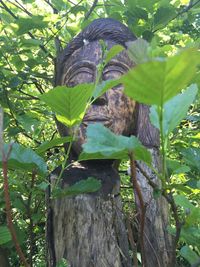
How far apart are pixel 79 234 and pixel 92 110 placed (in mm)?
366

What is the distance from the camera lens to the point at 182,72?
0.32 m

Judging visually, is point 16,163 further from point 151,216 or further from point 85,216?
point 151,216

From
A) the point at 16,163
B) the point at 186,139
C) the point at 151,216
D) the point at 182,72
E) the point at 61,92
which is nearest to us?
the point at 182,72

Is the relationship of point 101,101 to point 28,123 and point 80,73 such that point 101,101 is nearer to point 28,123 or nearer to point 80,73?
point 80,73

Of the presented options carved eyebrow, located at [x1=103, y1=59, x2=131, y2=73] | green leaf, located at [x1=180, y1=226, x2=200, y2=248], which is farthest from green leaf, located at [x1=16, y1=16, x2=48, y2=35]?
green leaf, located at [x1=180, y1=226, x2=200, y2=248]

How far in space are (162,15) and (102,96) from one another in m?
0.49

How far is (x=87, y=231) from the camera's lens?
955 mm

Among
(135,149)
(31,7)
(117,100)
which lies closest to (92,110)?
(117,100)

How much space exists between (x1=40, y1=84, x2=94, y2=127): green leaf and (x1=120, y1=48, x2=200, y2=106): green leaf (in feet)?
0.58

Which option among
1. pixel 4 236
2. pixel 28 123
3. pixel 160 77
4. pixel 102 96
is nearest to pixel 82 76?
pixel 102 96

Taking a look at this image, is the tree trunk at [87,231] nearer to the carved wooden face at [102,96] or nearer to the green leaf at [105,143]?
the carved wooden face at [102,96]

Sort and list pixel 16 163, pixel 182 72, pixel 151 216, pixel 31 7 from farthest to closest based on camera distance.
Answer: pixel 31 7, pixel 151 216, pixel 16 163, pixel 182 72

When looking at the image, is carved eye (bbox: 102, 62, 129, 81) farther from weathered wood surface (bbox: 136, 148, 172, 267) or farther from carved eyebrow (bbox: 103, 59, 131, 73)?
weathered wood surface (bbox: 136, 148, 172, 267)

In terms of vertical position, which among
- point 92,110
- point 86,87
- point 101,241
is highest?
point 92,110
